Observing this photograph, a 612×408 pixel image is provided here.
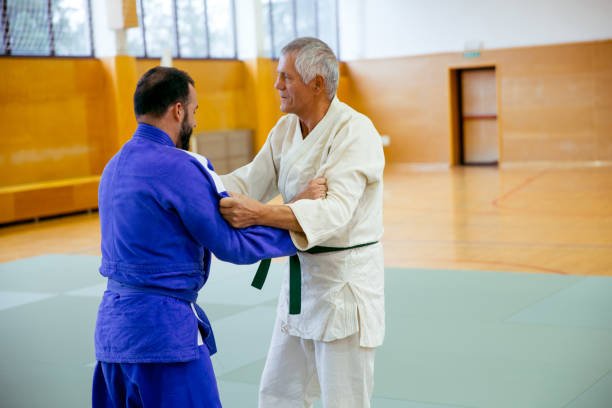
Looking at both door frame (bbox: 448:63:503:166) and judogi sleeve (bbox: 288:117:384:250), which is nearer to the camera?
judogi sleeve (bbox: 288:117:384:250)

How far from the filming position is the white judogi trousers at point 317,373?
11.2 feet

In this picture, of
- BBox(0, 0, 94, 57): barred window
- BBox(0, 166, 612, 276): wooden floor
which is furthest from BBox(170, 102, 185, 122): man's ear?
BBox(0, 0, 94, 57): barred window

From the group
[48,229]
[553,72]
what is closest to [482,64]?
[553,72]

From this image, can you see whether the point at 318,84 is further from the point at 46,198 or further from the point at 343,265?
the point at 46,198

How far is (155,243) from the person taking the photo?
9.16ft

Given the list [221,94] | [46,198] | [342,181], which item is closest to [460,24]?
[221,94]

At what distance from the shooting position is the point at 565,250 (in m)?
10.2

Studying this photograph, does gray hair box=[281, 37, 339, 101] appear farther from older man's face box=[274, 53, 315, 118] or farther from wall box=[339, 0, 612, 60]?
wall box=[339, 0, 612, 60]

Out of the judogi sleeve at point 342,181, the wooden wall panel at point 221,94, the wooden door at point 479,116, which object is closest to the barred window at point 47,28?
the wooden wall panel at point 221,94

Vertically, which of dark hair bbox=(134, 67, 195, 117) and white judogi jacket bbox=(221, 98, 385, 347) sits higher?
dark hair bbox=(134, 67, 195, 117)

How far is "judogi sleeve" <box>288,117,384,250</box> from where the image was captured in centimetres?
309

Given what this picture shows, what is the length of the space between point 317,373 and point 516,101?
68.1ft

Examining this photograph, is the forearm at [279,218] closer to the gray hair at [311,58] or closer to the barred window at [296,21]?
the gray hair at [311,58]

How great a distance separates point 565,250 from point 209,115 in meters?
13.0
